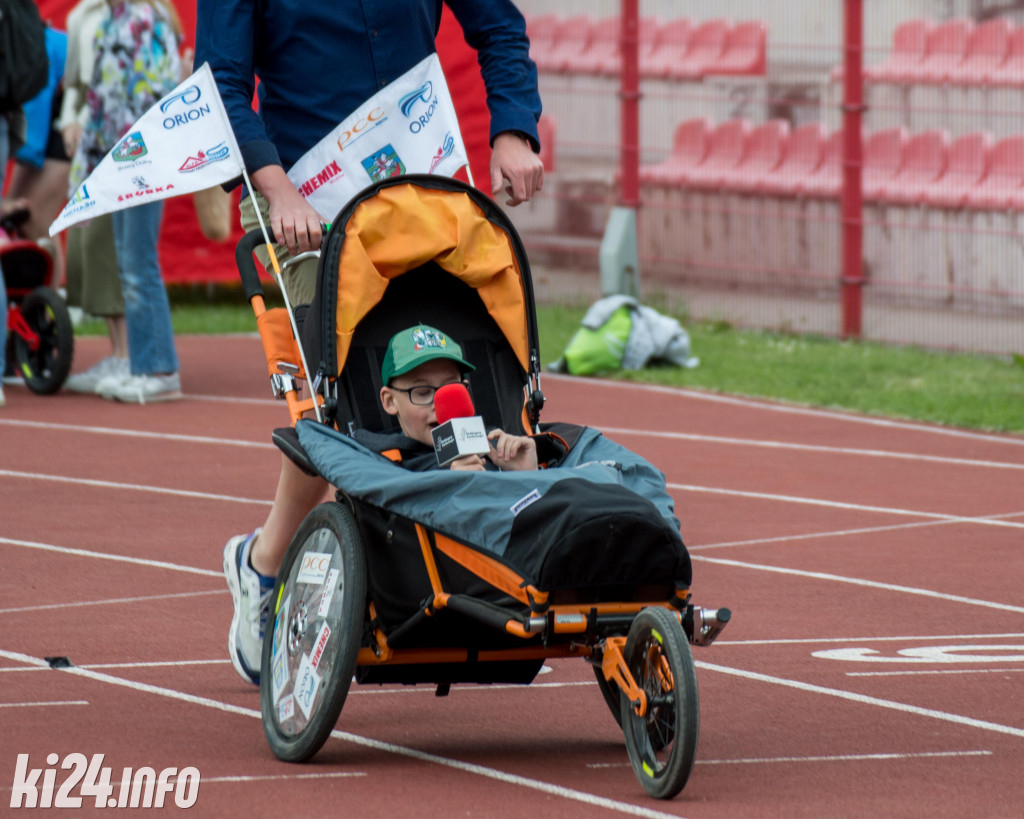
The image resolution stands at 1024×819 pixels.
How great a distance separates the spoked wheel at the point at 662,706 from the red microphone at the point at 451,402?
2.65 feet

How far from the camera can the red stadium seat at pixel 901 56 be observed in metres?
15.7

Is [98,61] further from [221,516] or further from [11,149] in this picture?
[221,516]

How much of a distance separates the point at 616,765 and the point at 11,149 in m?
7.63

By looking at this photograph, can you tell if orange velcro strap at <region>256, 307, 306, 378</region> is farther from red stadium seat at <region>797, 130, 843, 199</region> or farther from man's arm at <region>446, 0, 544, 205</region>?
red stadium seat at <region>797, 130, 843, 199</region>

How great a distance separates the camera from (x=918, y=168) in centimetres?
1530

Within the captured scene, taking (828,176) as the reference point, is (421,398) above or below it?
above

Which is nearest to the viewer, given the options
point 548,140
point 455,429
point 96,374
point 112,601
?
point 455,429

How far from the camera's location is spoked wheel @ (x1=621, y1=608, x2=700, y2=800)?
12.5 ft

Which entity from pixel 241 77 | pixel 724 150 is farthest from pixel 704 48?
pixel 241 77

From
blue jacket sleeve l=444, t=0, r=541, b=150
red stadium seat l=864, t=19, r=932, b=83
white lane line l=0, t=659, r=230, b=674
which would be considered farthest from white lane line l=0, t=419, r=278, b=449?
red stadium seat l=864, t=19, r=932, b=83

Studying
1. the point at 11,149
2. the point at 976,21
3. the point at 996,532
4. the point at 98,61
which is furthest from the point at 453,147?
the point at 976,21

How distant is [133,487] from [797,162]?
29.7 feet

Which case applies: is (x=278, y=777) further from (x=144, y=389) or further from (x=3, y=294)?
(x=144, y=389)

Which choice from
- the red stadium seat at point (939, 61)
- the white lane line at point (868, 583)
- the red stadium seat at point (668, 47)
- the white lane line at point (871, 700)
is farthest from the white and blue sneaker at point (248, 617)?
the red stadium seat at point (668, 47)
